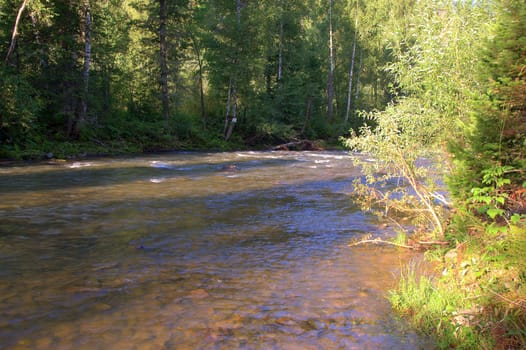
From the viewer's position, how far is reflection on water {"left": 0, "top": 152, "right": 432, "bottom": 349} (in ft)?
16.2

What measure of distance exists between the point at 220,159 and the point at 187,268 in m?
17.3

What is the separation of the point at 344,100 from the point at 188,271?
4748 cm

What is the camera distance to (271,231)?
952 centimetres

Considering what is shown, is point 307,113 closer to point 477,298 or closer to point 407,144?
point 407,144

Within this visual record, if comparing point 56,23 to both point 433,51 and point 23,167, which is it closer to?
point 23,167

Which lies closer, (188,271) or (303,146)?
(188,271)

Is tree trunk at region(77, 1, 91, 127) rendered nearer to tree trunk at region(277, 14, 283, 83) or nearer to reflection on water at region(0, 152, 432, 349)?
reflection on water at region(0, 152, 432, 349)

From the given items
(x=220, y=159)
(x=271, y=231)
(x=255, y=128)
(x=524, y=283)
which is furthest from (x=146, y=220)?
(x=255, y=128)

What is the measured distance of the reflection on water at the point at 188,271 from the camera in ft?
16.2

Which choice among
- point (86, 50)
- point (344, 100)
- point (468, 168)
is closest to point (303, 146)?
point (86, 50)

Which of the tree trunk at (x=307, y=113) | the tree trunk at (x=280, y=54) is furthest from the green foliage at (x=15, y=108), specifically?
the tree trunk at (x=280, y=54)

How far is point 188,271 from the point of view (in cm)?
693

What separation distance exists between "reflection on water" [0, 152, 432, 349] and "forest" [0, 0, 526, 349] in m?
0.92

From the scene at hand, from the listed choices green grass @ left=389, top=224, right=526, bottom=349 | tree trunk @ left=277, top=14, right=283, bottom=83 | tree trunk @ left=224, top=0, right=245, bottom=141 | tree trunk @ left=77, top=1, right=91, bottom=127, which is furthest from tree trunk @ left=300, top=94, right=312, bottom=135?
green grass @ left=389, top=224, right=526, bottom=349
